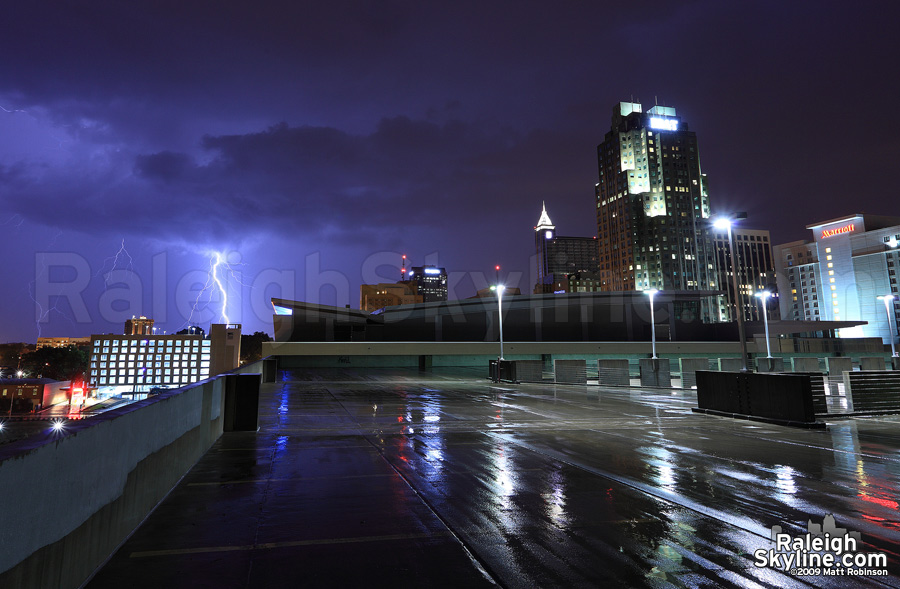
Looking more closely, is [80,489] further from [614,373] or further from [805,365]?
[805,365]

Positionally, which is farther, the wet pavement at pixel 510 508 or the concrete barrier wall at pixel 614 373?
the concrete barrier wall at pixel 614 373

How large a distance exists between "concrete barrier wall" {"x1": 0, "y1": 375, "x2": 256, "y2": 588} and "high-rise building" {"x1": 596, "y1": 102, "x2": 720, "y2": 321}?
177 m

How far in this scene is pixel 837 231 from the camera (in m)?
174

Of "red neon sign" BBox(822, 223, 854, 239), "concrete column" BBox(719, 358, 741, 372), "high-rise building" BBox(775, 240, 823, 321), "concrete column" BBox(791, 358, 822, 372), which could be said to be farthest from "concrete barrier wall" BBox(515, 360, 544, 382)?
"high-rise building" BBox(775, 240, 823, 321)

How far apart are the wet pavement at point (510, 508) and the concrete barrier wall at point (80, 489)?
315 mm

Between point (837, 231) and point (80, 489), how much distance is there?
8670 inches

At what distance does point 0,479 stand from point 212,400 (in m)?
8.85

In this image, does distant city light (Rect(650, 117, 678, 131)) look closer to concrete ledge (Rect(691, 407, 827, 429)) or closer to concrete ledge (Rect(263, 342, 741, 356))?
concrete ledge (Rect(263, 342, 741, 356))

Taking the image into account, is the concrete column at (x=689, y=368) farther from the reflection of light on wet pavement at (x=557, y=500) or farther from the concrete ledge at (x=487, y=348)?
the concrete ledge at (x=487, y=348)

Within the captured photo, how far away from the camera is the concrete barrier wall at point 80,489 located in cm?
327

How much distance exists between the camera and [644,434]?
1278cm

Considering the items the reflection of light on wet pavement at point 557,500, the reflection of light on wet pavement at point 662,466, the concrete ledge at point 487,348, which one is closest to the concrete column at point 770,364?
the reflection of light on wet pavement at point 662,466

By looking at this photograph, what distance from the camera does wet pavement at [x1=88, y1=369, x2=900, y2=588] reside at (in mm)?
4551

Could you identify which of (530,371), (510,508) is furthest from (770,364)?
(510,508)
